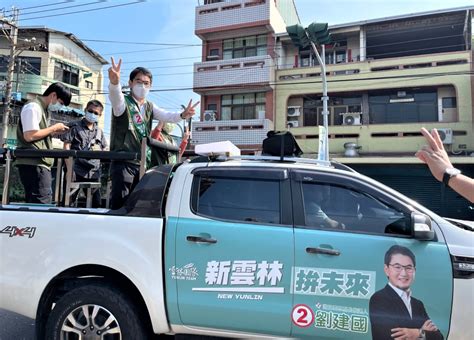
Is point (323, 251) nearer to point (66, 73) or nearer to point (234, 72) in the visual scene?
point (234, 72)

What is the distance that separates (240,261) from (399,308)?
1117mm

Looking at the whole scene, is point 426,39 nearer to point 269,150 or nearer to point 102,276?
point 269,150

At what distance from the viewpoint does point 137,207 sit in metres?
3.01

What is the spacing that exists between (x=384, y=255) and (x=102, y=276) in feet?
6.88

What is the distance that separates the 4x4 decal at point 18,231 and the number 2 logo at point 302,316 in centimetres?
208

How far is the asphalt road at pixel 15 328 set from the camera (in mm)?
3779

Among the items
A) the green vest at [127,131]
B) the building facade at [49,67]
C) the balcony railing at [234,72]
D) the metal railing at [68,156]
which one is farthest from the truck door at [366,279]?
the building facade at [49,67]

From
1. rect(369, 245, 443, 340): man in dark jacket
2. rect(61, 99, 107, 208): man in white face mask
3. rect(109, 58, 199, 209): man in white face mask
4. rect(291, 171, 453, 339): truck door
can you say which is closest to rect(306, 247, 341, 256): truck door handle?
rect(291, 171, 453, 339): truck door

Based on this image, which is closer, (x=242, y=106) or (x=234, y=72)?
(x=234, y=72)

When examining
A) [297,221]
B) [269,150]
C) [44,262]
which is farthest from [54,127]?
[297,221]

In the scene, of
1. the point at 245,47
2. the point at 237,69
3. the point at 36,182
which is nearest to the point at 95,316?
the point at 36,182

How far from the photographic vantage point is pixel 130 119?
3.71 m

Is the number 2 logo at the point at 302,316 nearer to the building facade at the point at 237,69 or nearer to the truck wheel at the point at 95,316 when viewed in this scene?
the truck wheel at the point at 95,316

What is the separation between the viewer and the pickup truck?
2.60 meters
